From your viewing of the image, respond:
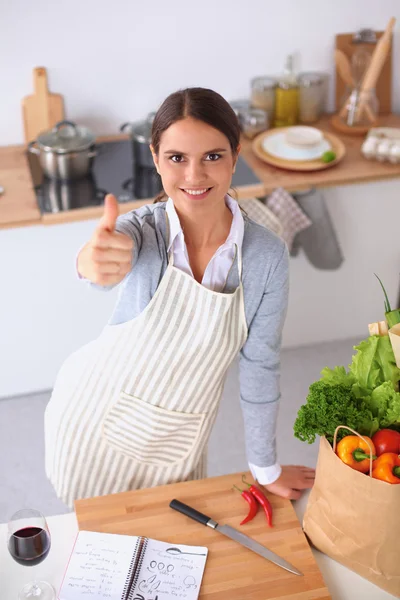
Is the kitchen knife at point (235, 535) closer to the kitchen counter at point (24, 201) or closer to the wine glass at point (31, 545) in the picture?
the wine glass at point (31, 545)

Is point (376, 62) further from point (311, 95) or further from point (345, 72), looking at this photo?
point (311, 95)

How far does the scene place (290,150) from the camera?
293 cm

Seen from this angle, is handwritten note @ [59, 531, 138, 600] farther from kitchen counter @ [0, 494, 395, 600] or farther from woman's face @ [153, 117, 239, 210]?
woman's face @ [153, 117, 239, 210]

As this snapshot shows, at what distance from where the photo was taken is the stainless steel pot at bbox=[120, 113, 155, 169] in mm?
2775

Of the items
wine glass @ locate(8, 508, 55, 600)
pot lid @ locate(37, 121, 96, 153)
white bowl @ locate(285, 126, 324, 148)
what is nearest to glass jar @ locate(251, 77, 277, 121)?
white bowl @ locate(285, 126, 324, 148)

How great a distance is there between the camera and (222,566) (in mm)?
1375

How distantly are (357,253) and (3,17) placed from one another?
1.57 m

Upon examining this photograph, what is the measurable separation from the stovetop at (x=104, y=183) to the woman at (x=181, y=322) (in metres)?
1.10

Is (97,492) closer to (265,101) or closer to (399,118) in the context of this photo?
(265,101)

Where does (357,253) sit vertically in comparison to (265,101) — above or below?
below

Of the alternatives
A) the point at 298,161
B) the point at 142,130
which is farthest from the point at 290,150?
the point at 142,130

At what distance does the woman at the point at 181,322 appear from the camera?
1.32 m

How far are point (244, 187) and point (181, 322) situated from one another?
4.31 ft

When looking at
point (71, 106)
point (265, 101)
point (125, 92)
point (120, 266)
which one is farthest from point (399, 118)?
point (120, 266)
